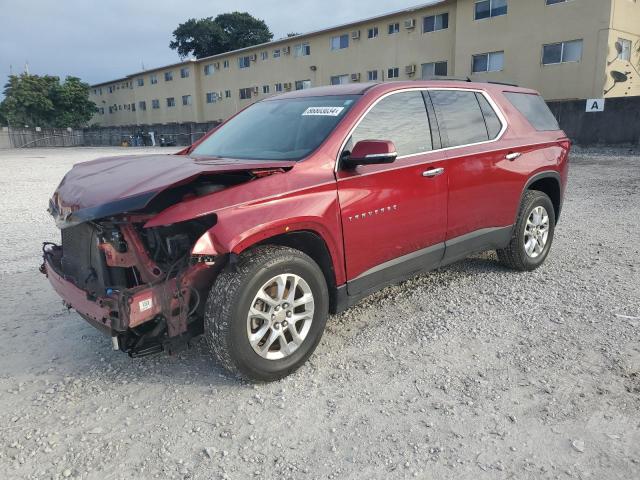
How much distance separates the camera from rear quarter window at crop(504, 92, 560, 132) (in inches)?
193

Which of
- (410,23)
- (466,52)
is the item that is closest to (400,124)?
(466,52)

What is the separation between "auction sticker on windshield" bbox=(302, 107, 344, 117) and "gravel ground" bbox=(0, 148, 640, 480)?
1.65 meters

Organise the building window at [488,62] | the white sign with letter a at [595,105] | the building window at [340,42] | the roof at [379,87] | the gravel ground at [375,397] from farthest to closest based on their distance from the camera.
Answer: the building window at [340,42] → the building window at [488,62] → the white sign with letter a at [595,105] → the roof at [379,87] → the gravel ground at [375,397]

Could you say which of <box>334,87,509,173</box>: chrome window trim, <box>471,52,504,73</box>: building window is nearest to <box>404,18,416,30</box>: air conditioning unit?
<box>471,52,504,73</box>: building window

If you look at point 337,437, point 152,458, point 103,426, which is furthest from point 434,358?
point 103,426

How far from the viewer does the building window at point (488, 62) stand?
25.2 metres

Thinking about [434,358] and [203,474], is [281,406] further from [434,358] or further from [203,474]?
[434,358]

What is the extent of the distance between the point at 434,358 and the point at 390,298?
111 cm

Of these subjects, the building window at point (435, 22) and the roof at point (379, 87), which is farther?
the building window at point (435, 22)

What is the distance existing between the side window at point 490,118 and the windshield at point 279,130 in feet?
4.92

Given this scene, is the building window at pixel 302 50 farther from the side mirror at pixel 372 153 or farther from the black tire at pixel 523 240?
the side mirror at pixel 372 153

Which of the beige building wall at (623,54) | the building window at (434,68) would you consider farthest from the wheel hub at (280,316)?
the building window at (434,68)

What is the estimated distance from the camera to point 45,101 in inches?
2199

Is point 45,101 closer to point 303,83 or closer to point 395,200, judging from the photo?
point 303,83
